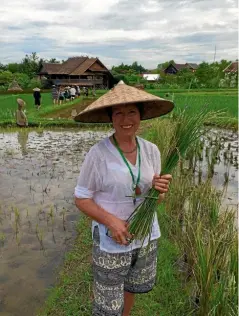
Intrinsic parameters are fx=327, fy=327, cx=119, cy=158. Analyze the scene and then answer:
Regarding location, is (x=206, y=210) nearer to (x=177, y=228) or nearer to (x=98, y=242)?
(x=177, y=228)

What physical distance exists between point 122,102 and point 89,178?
353 millimetres

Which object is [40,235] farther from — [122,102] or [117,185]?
[122,102]

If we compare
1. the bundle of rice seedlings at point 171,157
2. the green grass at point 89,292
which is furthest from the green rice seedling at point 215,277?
the bundle of rice seedlings at point 171,157

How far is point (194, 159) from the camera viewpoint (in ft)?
18.9

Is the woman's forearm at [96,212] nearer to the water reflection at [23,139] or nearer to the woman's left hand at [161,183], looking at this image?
the woman's left hand at [161,183]

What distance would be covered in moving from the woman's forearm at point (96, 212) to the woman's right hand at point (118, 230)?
2 cm

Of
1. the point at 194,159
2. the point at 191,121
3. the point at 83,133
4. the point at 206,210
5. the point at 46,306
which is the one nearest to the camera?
the point at 191,121

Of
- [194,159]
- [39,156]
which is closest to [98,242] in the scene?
[194,159]

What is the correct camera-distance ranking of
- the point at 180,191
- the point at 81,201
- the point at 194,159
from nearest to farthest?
1. the point at 81,201
2. the point at 180,191
3. the point at 194,159

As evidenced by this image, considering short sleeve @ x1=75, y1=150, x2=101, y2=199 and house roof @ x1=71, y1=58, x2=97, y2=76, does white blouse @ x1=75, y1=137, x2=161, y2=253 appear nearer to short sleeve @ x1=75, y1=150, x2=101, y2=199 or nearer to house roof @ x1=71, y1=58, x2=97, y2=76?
short sleeve @ x1=75, y1=150, x2=101, y2=199

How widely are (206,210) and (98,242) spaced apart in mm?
1536

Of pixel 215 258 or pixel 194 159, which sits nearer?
pixel 215 258

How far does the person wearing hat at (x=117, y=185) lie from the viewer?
140 centimetres

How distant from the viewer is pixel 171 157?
64.3 inches
